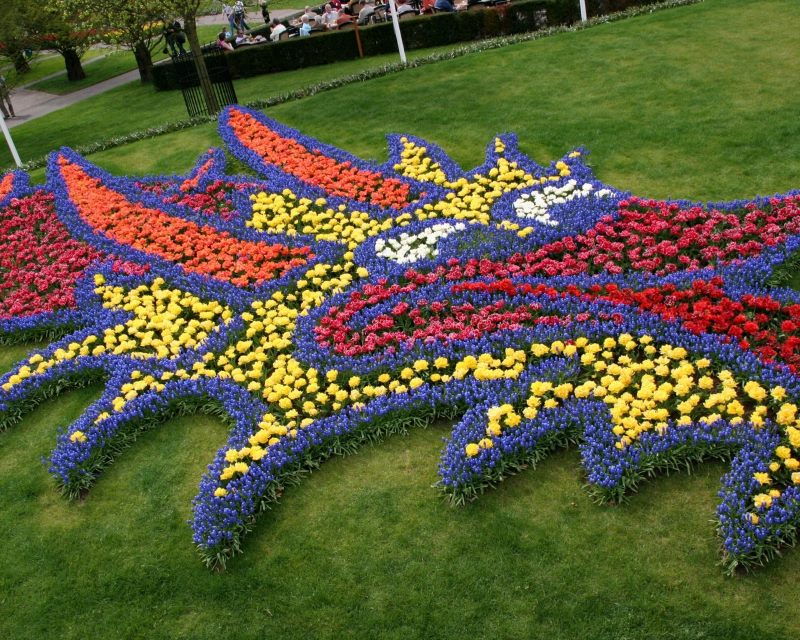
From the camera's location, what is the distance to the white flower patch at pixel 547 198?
9.50m

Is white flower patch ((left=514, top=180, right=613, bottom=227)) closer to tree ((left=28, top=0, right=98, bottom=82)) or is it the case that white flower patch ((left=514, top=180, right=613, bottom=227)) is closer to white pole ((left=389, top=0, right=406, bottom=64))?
white pole ((left=389, top=0, right=406, bottom=64))

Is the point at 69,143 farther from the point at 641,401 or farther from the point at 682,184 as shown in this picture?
the point at 641,401

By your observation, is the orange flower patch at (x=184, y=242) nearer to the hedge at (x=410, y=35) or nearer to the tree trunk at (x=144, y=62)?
the hedge at (x=410, y=35)

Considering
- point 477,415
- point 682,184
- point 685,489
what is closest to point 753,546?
point 685,489

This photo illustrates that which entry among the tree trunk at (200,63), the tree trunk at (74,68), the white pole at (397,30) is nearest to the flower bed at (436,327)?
the tree trunk at (200,63)

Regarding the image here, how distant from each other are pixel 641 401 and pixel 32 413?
627 cm

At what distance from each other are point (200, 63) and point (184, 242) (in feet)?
21.5

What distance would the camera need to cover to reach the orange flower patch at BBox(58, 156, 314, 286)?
31.1ft

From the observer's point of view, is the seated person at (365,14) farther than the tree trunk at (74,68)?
No

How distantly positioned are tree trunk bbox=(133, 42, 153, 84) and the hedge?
185cm

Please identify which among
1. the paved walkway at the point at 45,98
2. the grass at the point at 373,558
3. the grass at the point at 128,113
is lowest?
the grass at the point at 373,558

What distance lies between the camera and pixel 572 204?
963 centimetres

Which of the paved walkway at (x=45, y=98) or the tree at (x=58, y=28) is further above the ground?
the tree at (x=58, y=28)

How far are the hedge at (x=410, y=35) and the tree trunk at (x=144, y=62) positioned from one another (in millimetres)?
1852
